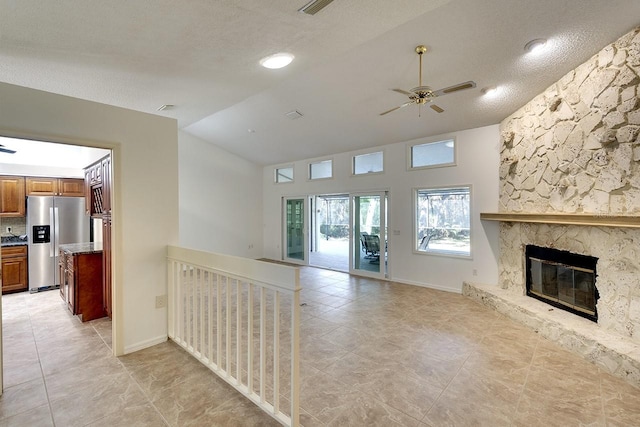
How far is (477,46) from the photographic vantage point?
299cm

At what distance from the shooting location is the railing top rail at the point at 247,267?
1.83 m

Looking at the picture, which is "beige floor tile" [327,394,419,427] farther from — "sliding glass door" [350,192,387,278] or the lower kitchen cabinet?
"sliding glass door" [350,192,387,278]

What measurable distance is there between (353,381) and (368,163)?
4.66 m

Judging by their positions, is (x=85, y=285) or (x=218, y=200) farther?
(x=218, y=200)

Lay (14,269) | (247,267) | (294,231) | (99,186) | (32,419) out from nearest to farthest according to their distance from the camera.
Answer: (32,419) < (247,267) < (99,186) < (14,269) < (294,231)

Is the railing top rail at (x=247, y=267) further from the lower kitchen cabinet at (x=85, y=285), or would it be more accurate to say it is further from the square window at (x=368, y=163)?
the square window at (x=368, y=163)

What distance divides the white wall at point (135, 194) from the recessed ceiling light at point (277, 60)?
133cm

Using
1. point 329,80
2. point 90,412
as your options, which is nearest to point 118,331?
point 90,412

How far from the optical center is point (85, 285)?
12.5 feet

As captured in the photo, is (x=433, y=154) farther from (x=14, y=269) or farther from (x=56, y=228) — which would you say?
(x=14, y=269)

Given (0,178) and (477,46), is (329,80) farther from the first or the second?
(0,178)

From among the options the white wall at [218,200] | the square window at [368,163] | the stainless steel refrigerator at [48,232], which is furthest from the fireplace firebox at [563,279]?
the stainless steel refrigerator at [48,232]

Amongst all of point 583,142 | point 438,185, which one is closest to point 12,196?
Result: point 438,185

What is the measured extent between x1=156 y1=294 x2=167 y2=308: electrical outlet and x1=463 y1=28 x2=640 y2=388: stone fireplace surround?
4243 millimetres
